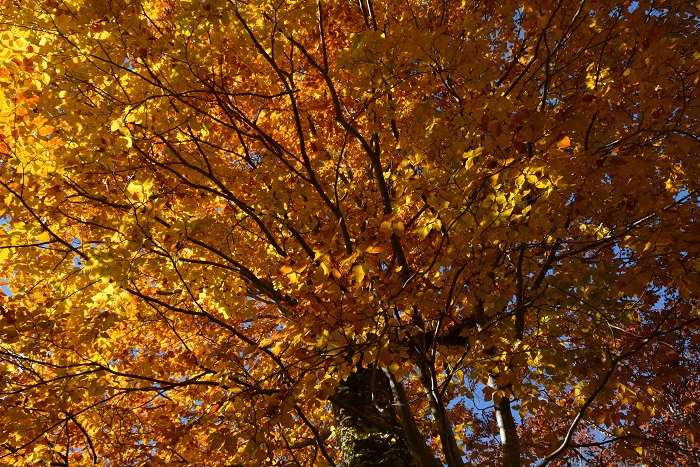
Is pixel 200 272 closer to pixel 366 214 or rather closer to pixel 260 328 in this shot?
pixel 260 328

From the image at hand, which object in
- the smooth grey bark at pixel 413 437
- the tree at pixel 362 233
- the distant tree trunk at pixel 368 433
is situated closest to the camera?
the tree at pixel 362 233

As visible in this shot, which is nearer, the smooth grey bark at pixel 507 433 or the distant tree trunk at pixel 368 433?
the smooth grey bark at pixel 507 433

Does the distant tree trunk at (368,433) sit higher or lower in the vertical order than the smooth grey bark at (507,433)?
higher

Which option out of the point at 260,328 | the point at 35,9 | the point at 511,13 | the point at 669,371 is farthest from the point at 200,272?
the point at 511,13

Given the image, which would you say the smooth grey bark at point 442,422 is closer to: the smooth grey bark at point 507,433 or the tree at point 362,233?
the tree at point 362,233

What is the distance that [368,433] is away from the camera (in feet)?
15.9

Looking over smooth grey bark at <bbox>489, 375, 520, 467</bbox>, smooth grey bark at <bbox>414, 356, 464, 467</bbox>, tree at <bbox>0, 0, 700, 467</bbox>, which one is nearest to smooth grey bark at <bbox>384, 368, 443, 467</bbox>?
tree at <bbox>0, 0, 700, 467</bbox>

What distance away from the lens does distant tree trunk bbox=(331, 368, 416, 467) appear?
4633 millimetres

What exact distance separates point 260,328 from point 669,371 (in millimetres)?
4786

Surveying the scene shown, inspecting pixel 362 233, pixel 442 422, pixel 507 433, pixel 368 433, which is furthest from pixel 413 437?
pixel 362 233

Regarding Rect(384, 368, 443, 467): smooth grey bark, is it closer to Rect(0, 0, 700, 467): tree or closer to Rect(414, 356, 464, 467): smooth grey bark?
Rect(0, 0, 700, 467): tree

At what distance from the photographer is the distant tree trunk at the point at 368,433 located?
4633 millimetres

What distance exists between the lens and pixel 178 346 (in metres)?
6.97

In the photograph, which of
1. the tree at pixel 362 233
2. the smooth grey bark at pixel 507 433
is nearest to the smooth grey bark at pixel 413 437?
the tree at pixel 362 233
